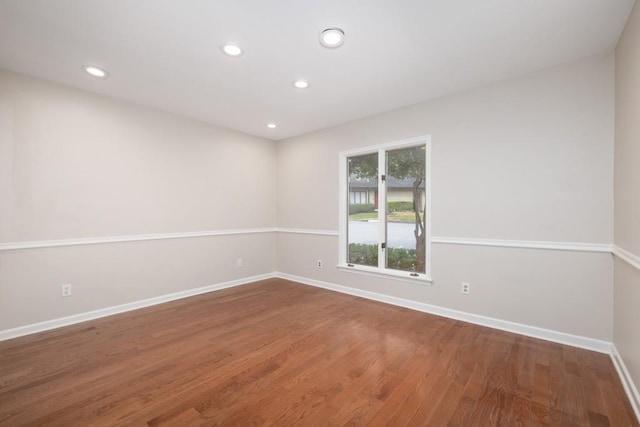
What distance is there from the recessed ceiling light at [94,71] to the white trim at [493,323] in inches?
149

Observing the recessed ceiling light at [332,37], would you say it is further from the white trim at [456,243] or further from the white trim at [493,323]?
the white trim at [493,323]

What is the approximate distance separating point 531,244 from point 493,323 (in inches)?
35.5

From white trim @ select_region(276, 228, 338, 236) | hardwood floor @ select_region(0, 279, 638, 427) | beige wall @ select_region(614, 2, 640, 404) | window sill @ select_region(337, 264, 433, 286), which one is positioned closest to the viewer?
hardwood floor @ select_region(0, 279, 638, 427)

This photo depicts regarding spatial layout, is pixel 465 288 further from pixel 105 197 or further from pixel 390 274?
pixel 105 197

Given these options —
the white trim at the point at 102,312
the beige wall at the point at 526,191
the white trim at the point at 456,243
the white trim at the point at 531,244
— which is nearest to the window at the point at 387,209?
the beige wall at the point at 526,191

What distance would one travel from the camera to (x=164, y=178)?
146 inches

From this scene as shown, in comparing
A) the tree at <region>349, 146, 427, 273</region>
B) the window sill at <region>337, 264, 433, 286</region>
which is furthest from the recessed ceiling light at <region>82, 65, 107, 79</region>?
the window sill at <region>337, 264, 433, 286</region>

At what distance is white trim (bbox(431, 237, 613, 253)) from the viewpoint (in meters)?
2.36

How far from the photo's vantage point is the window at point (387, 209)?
3.46m

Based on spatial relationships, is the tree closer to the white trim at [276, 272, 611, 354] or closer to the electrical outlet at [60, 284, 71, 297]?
the white trim at [276, 272, 611, 354]

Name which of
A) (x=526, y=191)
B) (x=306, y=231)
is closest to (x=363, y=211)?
(x=306, y=231)

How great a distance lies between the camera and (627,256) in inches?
74.3

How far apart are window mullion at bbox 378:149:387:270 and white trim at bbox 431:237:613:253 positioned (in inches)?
28.2

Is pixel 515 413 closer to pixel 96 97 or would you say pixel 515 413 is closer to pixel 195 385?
pixel 195 385
